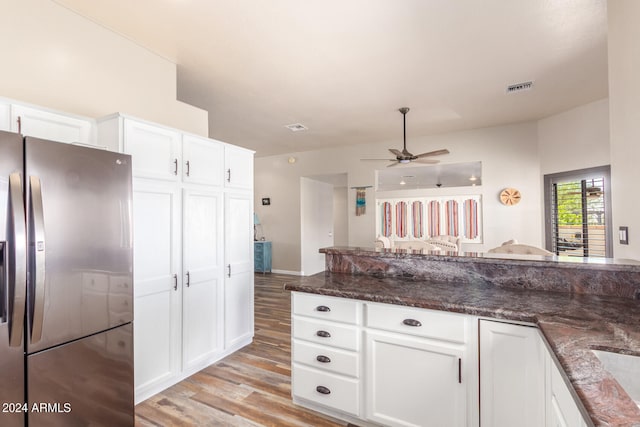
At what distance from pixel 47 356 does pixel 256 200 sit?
6396 millimetres

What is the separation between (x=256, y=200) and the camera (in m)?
7.86

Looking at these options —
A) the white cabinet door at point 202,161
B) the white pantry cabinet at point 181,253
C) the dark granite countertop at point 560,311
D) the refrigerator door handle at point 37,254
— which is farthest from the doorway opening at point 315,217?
the refrigerator door handle at point 37,254

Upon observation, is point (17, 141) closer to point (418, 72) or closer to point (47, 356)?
point (47, 356)

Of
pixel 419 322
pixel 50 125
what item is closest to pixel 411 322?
pixel 419 322

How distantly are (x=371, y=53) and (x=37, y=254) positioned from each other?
9.55 feet

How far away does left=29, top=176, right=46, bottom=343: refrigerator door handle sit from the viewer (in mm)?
1494

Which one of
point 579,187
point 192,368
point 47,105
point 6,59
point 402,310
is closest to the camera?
point 402,310

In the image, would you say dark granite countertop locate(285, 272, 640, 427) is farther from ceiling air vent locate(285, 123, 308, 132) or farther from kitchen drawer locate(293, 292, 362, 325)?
ceiling air vent locate(285, 123, 308, 132)

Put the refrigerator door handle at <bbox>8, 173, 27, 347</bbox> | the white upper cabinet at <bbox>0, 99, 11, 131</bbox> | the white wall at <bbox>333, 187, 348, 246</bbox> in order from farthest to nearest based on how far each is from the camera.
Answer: the white wall at <bbox>333, 187, 348, 246</bbox>
the white upper cabinet at <bbox>0, 99, 11, 131</bbox>
the refrigerator door handle at <bbox>8, 173, 27, 347</bbox>

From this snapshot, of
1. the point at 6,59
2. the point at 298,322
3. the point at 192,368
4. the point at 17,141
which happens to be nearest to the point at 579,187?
the point at 298,322

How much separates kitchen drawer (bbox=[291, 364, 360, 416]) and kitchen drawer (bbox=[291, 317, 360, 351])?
211mm

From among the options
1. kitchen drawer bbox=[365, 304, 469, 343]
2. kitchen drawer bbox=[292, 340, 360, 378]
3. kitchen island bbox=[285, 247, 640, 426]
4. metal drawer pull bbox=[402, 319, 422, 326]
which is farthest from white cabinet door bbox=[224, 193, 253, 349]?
metal drawer pull bbox=[402, 319, 422, 326]

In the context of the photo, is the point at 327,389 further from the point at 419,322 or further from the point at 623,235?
the point at 623,235

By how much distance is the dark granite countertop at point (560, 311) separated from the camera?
0.83 metres
